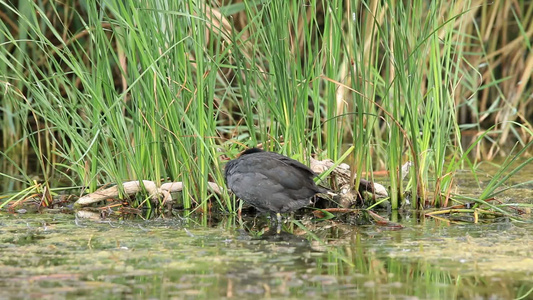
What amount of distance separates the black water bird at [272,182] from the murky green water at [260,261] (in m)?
0.18

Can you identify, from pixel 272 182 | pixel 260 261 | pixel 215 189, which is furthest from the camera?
pixel 215 189

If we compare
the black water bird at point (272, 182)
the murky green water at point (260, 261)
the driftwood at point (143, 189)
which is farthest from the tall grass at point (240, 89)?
the murky green water at point (260, 261)

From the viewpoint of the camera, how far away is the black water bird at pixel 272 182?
4.60 metres

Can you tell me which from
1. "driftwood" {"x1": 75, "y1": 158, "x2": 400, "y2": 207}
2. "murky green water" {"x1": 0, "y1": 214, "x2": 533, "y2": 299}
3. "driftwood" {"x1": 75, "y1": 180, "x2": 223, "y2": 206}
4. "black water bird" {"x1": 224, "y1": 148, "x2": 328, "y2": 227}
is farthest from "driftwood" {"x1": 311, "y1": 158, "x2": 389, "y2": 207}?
"driftwood" {"x1": 75, "y1": 180, "x2": 223, "y2": 206}

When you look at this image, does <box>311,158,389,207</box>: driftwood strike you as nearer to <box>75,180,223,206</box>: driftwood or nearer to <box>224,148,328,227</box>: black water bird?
<box>224,148,328,227</box>: black water bird

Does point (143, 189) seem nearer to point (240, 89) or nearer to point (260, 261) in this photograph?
point (240, 89)

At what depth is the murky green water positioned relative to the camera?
312 cm

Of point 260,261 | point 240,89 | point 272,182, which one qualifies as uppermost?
point 240,89

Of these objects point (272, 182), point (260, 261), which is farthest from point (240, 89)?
point (260, 261)

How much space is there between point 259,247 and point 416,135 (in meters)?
1.32

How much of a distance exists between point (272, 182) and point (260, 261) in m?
1.10

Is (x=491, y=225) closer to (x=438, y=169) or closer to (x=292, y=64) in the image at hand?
(x=438, y=169)

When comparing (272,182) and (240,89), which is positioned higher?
(240,89)

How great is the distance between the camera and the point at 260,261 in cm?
359
